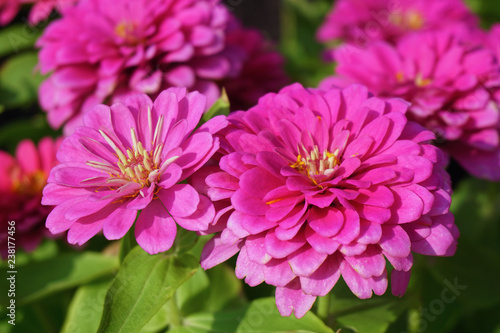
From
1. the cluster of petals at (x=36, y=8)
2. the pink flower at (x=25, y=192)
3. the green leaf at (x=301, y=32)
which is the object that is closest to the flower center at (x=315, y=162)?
the pink flower at (x=25, y=192)

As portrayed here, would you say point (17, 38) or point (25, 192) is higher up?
point (17, 38)

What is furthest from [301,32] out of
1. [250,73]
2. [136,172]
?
[136,172]

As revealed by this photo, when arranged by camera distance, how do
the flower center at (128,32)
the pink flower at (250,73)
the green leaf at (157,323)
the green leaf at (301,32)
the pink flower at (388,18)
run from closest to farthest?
the green leaf at (157,323) < the flower center at (128,32) < the pink flower at (250,73) < the pink flower at (388,18) < the green leaf at (301,32)

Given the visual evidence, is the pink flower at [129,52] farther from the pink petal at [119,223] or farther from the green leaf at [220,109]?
the pink petal at [119,223]

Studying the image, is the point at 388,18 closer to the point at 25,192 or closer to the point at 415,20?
the point at 415,20

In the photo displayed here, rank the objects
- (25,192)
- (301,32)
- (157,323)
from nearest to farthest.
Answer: (157,323) → (25,192) → (301,32)

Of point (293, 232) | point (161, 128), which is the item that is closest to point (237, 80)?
point (161, 128)

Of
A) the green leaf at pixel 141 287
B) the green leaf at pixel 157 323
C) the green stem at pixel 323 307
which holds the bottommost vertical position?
the green leaf at pixel 157 323
